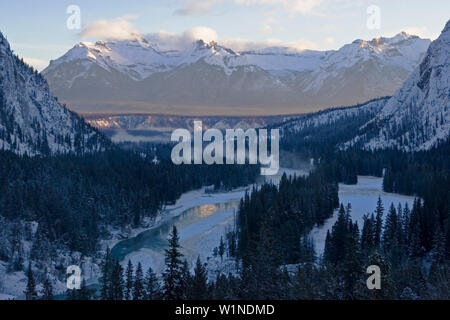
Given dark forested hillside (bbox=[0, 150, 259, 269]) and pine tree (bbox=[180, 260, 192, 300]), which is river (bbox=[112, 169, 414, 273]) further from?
pine tree (bbox=[180, 260, 192, 300])

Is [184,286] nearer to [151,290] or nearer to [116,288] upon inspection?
[151,290]

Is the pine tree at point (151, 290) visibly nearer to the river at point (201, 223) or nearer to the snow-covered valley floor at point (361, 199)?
the river at point (201, 223)

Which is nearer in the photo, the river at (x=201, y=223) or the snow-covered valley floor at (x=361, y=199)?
the river at (x=201, y=223)

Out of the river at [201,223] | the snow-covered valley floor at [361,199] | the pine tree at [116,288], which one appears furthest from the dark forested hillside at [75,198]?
the snow-covered valley floor at [361,199]

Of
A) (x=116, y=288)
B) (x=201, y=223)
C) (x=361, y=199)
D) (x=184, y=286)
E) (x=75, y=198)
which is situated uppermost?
(x=184, y=286)

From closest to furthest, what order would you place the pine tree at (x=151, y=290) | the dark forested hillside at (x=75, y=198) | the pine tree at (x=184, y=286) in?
the pine tree at (x=184, y=286), the pine tree at (x=151, y=290), the dark forested hillside at (x=75, y=198)

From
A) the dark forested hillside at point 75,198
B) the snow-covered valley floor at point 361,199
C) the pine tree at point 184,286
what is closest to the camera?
the pine tree at point 184,286

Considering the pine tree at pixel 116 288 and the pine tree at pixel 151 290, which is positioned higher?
the pine tree at pixel 151 290

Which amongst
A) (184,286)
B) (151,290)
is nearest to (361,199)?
(151,290)

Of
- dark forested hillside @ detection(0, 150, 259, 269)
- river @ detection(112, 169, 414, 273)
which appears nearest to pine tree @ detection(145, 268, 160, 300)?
river @ detection(112, 169, 414, 273)
